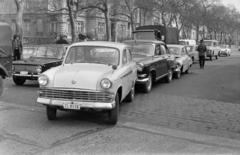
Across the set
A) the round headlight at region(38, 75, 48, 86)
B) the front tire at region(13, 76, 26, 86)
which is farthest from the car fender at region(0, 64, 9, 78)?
the round headlight at region(38, 75, 48, 86)

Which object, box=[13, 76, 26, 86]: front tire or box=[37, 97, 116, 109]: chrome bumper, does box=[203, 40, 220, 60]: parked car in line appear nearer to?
box=[13, 76, 26, 86]: front tire

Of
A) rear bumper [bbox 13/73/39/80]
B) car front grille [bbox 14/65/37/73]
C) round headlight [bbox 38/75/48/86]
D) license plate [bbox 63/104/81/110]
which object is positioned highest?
round headlight [bbox 38/75/48/86]

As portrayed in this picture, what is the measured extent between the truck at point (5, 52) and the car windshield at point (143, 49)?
4258 mm

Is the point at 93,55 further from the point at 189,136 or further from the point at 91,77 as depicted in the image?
the point at 189,136

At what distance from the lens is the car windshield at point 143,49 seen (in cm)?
1248

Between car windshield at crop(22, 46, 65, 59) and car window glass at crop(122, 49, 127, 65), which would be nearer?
car window glass at crop(122, 49, 127, 65)

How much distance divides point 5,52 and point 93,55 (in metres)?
4.04

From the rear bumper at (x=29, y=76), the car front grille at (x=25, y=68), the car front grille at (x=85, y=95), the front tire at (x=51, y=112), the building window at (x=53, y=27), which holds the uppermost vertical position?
the building window at (x=53, y=27)

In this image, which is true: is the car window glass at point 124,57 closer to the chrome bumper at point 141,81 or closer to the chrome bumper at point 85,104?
the chrome bumper at point 85,104

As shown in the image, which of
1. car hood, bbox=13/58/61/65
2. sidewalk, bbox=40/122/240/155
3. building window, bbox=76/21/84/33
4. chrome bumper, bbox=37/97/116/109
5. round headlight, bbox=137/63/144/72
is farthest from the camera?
building window, bbox=76/21/84/33

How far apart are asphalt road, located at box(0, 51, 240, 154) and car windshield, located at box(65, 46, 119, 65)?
1.27m

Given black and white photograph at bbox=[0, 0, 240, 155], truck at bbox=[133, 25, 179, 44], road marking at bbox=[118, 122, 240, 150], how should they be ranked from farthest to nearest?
truck at bbox=[133, 25, 179, 44] < road marking at bbox=[118, 122, 240, 150] < black and white photograph at bbox=[0, 0, 240, 155]

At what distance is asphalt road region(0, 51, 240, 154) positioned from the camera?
5789 millimetres

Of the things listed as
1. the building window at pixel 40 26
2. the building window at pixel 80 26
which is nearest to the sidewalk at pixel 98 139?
the building window at pixel 40 26
